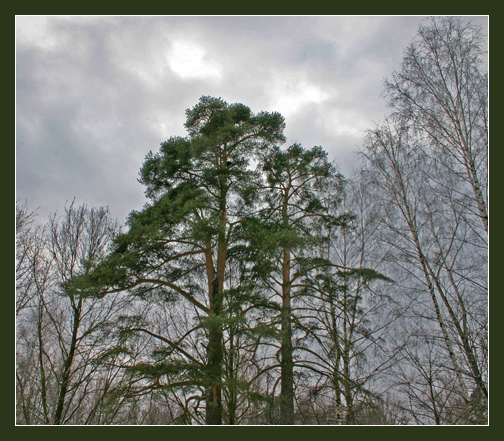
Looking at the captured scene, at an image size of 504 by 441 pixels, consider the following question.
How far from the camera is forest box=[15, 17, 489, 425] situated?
26.7 ft

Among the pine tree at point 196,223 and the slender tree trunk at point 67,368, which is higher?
the pine tree at point 196,223

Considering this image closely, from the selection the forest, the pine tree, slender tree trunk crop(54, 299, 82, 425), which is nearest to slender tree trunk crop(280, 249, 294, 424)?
the forest

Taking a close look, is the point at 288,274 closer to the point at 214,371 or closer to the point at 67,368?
the point at 214,371

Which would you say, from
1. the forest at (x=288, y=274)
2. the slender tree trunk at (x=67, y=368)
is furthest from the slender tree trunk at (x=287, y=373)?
the slender tree trunk at (x=67, y=368)

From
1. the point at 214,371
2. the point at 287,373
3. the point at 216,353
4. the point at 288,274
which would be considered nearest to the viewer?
the point at 214,371

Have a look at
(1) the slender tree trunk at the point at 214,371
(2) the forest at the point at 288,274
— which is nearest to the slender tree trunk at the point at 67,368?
(2) the forest at the point at 288,274

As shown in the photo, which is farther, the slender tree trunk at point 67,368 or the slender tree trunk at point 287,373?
the slender tree trunk at point 67,368

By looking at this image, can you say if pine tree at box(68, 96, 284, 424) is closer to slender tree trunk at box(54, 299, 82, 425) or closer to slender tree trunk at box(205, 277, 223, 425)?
slender tree trunk at box(205, 277, 223, 425)

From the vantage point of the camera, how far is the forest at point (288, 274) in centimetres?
813

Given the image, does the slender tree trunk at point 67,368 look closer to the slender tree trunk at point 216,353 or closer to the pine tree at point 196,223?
the pine tree at point 196,223

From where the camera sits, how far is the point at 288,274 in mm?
11352

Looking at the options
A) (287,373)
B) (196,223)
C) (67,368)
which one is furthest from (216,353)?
(67,368)

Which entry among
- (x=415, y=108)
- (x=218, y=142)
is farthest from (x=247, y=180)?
(x=415, y=108)

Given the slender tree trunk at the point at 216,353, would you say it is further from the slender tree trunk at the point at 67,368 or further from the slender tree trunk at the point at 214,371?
the slender tree trunk at the point at 67,368
